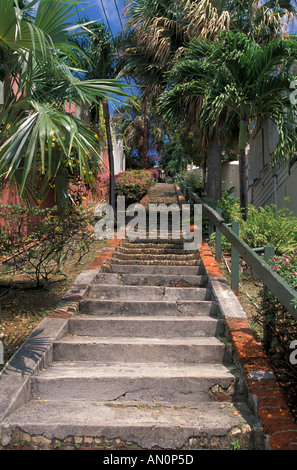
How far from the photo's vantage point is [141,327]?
4500 mm

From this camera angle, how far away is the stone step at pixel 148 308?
4887 millimetres

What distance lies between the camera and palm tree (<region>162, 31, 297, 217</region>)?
23.4ft

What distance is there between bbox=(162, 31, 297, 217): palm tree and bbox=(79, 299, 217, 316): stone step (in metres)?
3.73

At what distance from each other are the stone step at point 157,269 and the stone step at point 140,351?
7.38ft

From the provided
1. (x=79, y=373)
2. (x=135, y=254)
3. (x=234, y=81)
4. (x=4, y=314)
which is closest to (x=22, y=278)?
(x=4, y=314)

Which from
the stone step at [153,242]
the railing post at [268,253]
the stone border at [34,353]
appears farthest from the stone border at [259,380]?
the stone step at [153,242]

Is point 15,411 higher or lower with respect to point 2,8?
lower

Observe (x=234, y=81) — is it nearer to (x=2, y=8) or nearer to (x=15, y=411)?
(x=2, y=8)

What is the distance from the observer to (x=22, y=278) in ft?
19.6

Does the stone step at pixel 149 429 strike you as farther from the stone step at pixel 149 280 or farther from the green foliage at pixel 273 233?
the green foliage at pixel 273 233

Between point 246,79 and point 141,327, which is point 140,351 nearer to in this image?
point 141,327

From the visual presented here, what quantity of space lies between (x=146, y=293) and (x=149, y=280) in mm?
553

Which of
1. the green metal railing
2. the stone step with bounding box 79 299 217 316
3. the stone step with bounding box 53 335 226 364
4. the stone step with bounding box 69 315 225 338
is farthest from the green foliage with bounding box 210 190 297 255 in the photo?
the stone step with bounding box 53 335 226 364
